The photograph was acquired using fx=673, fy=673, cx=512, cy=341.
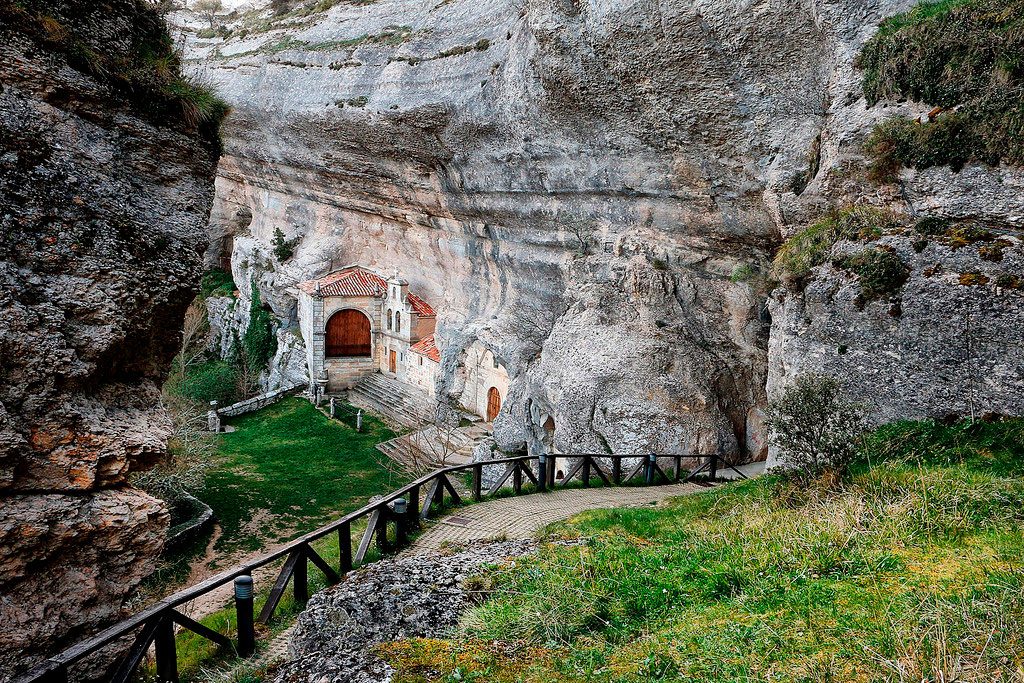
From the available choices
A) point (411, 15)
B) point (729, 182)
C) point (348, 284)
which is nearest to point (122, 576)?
point (729, 182)

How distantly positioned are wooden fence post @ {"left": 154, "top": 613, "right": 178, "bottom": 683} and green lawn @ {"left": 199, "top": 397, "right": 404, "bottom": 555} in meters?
10.1

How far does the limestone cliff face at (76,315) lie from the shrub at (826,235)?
9.35 meters

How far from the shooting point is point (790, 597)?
4.93 metres

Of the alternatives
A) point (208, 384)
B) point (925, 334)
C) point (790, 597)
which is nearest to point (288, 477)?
point (208, 384)

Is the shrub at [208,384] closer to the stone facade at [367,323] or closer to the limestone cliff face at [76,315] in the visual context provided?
the stone facade at [367,323]

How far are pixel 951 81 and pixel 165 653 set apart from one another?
12304 millimetres

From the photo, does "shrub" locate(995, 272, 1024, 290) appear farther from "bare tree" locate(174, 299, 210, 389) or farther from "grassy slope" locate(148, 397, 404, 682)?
"bare tree" locate(174, 299, 210, 389)

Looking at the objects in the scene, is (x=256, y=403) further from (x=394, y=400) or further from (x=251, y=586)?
(x=251, y=586)

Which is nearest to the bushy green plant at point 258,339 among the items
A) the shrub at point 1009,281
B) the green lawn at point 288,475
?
the green lawn at point 288,475

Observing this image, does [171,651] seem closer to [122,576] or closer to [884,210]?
[122,576]

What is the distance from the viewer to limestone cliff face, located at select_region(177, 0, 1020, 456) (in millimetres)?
12148

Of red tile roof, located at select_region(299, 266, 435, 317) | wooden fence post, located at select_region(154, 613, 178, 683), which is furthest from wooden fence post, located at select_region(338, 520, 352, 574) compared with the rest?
red tile roof, located at select_region(299, 266, 435, 317)

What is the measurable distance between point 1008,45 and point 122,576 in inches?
519

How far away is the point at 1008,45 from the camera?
30.7ft
